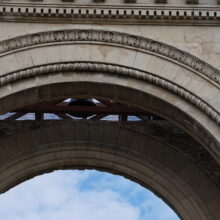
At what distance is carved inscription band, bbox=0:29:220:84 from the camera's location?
33.8 ft

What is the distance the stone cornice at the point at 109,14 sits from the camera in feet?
34.8

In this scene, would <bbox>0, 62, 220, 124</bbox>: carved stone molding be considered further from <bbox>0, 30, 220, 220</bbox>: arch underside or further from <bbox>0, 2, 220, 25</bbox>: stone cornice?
<bbox>0, 2, 220, 25</bbox>: stone cornice

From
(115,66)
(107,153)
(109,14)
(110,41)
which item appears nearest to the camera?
(115,66)

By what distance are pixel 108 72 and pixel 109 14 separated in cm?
98

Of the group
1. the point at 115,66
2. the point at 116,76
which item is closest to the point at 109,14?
the point at 115,66

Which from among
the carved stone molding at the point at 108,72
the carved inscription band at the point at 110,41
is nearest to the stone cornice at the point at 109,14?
the carved inscription band at the point at 110,41

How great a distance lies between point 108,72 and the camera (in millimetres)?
10320

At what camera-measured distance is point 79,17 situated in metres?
10.6

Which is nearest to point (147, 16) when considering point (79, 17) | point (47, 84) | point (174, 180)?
point (79, 17)

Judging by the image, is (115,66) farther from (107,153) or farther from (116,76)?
(107,153)

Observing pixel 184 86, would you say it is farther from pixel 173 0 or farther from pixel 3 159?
pixel 3 159

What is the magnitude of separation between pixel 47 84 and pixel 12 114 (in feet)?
11.5

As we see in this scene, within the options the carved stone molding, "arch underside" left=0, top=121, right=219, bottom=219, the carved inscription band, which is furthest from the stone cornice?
"arch underside" left=0, top=121, right=219, bottom=219

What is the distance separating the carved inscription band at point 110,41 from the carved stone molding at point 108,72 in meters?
0.41
